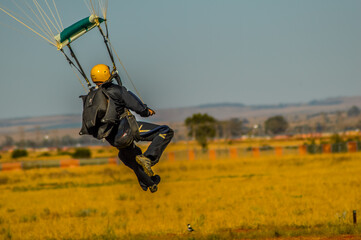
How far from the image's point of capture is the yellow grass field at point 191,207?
78.5 ft

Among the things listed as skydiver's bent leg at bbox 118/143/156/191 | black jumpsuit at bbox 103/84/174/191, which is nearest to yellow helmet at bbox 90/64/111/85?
black jumpsuit at bbox 103/84/174/191

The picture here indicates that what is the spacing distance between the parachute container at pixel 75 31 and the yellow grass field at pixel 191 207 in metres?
9.55

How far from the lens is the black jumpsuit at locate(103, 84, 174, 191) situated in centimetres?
1376

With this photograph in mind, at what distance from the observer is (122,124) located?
552 inches

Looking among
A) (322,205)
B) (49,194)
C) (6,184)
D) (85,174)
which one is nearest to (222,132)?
(85,174)

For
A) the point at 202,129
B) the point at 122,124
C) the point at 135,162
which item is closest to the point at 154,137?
the point at 135,162

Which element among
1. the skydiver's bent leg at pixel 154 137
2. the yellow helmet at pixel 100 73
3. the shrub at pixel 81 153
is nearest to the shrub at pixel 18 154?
the shrub at pixel 81 153

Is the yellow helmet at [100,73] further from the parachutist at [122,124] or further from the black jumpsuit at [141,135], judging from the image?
the black jumpsuit at [141,135]

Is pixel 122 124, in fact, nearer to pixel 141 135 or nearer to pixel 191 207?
pixel 141 135

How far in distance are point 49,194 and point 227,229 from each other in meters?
23.4

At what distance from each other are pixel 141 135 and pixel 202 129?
114594 mm

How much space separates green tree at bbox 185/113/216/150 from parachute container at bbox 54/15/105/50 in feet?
272

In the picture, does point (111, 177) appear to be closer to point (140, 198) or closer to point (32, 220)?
point (140, 198)

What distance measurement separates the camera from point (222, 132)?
122875mm
